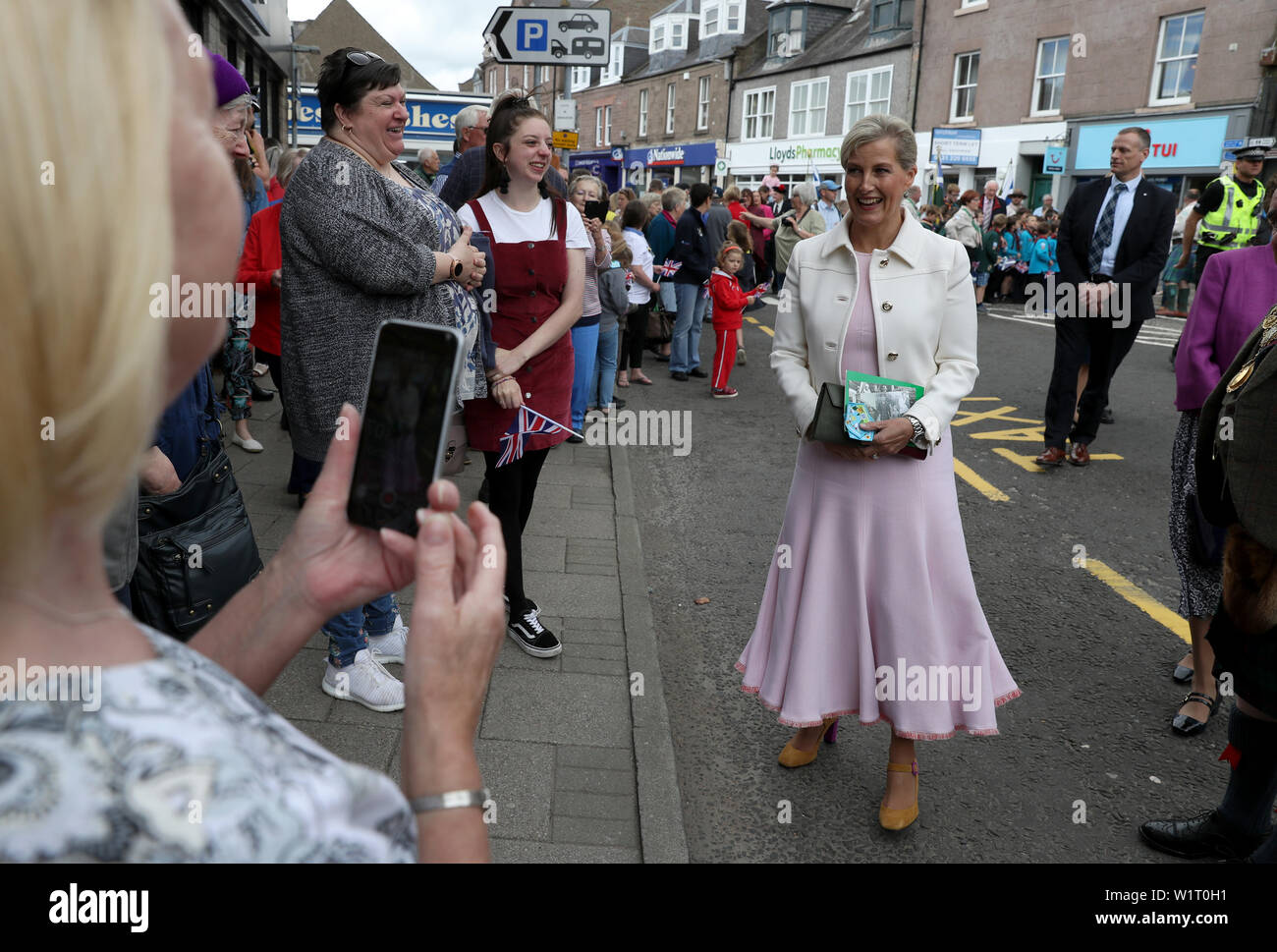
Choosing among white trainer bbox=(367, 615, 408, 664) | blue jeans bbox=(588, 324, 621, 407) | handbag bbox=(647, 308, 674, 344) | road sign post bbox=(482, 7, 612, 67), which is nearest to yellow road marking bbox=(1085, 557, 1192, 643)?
white trainer bbox=(367, 615, 408, 664)

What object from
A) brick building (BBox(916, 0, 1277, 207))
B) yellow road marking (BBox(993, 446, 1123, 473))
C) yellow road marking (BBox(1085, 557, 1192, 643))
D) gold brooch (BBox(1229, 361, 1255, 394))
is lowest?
yellow road marking (BBox(1085, 557, 1192, 643))

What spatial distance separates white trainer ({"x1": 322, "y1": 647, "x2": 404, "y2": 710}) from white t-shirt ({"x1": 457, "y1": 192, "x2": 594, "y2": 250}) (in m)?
1.74

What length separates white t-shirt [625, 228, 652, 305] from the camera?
33.8 feet

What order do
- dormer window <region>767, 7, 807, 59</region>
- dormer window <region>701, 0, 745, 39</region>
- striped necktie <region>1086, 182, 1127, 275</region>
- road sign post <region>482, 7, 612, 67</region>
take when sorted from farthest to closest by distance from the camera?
dormer window <region>701, 0, 745, 39</region>
dormer window <region>767, 7, 807, 59</region>
road sign post <region>482, 7, 612, 67</region>
striped necktie <region>1086, 182, 1127, 275</region>

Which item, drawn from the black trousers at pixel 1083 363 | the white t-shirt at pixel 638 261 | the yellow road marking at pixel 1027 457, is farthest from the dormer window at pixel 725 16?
the black trousers at pixel 1083 363

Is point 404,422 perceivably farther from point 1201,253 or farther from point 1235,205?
point 1201,253

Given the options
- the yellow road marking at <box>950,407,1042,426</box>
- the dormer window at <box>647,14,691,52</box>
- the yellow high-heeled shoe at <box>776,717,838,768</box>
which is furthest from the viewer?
the dormer window at <box>647,14,691,52</box>

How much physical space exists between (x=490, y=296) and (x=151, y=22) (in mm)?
3343

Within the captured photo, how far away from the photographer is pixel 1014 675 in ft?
A: 14.1

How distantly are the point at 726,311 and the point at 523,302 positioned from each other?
6.41 metres

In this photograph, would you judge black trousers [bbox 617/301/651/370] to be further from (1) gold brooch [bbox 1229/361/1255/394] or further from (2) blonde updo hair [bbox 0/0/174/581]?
(2) blonde updo hair [bbox 0/0/174/581]

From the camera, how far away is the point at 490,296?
13.5ft

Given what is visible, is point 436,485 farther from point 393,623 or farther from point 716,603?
point 716,603

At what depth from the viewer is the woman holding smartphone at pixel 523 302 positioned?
410 cm
